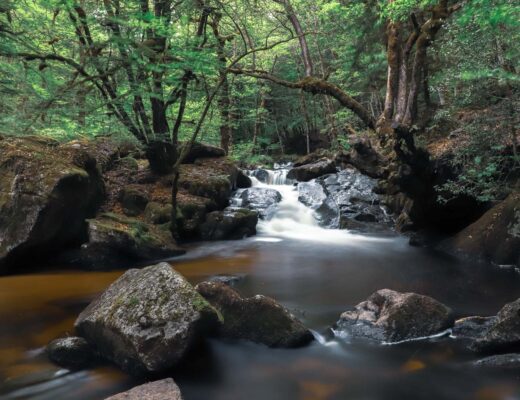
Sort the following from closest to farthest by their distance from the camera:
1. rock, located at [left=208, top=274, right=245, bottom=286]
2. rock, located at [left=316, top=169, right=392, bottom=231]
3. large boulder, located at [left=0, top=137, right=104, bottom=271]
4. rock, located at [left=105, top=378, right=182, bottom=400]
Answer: rock, located at [left=105, top=378, right=182, bottom=400], rock, located at [left=208, top=274, right=245, bottom=286], large boulder, located at [left=0, top=137, right=104, bottom=271], rock, located at [left=316, top=169, right=392, bottom=231]

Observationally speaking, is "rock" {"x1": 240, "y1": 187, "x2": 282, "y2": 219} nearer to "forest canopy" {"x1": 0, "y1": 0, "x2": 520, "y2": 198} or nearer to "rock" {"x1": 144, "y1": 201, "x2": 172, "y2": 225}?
"forest canopy" {"x1": 0, "y1": 0, "x2": 520, "y2": 198}

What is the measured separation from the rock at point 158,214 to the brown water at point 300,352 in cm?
279

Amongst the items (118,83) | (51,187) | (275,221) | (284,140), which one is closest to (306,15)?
(284,140)

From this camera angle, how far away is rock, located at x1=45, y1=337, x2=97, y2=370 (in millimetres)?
4199

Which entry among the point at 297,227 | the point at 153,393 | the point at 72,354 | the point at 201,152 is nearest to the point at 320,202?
the point at 297,227

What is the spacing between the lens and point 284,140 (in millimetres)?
32625

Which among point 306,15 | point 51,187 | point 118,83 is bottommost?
point 51,187

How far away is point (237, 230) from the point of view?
11.6m

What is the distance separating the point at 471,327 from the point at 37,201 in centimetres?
792

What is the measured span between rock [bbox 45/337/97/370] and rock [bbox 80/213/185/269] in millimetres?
4025

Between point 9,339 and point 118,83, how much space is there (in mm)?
6221

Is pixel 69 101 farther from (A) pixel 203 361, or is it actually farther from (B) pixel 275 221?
(B) pixel 275 221

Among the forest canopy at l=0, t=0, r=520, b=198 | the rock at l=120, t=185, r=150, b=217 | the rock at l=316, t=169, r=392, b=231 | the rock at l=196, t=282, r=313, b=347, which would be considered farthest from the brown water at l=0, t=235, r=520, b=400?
the rock at l=316, t=169, r=392, b=231

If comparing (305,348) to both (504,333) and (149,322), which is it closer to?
(149,322)
